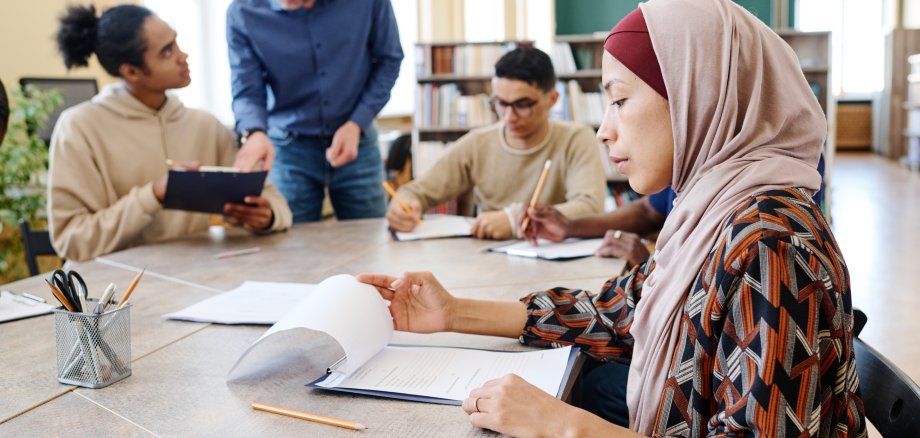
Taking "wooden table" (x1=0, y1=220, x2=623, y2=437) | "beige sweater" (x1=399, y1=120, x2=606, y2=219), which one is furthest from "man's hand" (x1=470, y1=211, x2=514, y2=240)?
"beige sweater" (x1=399, y1=120, x2=606, y2=219)

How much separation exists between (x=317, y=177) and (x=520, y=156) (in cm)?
71

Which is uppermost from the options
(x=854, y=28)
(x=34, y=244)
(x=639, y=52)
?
(x=854, y=28)

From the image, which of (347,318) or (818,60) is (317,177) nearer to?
(347,318)

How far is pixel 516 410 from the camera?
0.86 metres

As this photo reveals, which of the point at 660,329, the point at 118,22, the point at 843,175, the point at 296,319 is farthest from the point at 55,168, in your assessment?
the point at 843,175

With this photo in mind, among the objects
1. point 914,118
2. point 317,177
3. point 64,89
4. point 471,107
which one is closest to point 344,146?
point 317,177

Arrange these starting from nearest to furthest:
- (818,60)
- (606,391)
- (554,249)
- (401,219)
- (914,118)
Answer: (606,391)
(554,249)
(401,219)
(818,60)
(914,118)

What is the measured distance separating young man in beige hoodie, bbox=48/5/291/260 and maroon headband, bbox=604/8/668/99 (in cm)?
142

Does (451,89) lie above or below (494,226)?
above

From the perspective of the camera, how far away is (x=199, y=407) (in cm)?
95

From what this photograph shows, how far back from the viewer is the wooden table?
0.91 meters

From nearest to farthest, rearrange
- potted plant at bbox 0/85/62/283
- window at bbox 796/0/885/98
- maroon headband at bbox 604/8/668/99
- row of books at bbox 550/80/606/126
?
maroon headband at bbox 604/8/668/99 < potted plant at bbox 0/85/62/283 < row of books at bbox 550/80/606/126 < window at bbox 796/0/885/98

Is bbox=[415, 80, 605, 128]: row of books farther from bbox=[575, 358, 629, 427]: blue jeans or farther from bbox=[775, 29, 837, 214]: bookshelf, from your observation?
bbox=[575, 358, 629, 427]: blue jeans

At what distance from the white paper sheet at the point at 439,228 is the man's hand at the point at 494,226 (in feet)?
0.23
